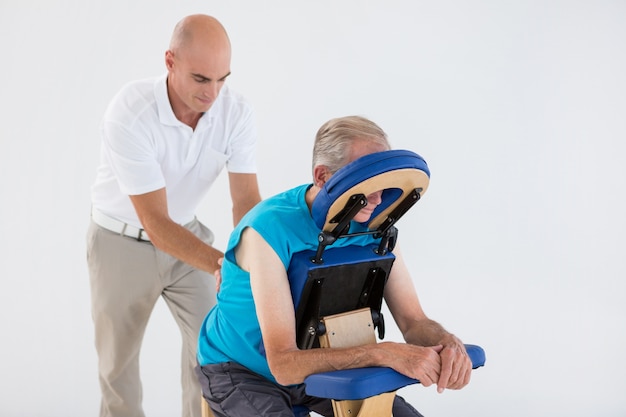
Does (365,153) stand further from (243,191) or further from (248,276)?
(243,191)

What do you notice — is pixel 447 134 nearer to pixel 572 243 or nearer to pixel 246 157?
pixel 572 243

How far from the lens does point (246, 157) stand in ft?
10.3

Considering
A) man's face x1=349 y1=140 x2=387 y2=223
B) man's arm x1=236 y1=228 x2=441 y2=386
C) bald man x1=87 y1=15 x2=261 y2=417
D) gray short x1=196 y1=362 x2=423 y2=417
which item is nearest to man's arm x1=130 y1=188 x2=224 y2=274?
bald man x1=87 y1=15 x2=261 y2=417

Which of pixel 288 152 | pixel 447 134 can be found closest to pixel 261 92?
pixel 288 152

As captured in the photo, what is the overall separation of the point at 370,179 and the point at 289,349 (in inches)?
17.4

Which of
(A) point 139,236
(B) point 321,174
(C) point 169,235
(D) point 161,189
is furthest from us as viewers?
(A) point 139,236

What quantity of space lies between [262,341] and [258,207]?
34 centimetres

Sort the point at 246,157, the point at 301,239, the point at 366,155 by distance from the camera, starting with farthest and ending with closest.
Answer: the point at 246,157, the point at 301,239, the point at 366,155

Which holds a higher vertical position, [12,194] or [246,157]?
[246,157]

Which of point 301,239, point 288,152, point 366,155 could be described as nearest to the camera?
point 366,155

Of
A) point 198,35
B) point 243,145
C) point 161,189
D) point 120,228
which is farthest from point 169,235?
point 198,35

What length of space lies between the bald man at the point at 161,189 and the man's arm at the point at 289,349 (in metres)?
0.78

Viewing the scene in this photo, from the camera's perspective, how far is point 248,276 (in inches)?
85.1

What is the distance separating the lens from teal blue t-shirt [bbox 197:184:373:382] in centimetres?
208
